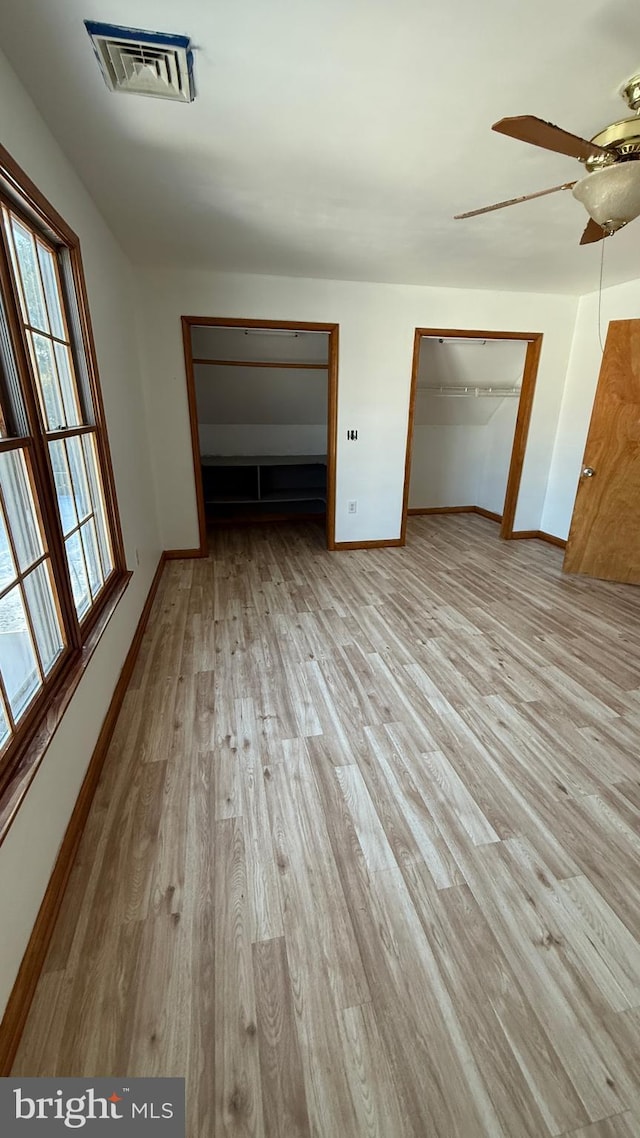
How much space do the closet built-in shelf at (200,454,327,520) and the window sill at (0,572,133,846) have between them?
3392 mm

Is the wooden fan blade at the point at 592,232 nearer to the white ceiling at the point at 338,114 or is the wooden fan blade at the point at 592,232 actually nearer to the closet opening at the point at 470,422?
the white ceiling at the point at 338,114

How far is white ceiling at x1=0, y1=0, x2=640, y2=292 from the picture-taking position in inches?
45.3

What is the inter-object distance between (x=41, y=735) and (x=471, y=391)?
502 cm

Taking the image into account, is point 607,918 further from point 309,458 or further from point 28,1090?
point 309,458

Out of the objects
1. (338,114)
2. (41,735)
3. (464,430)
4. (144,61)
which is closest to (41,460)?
(41,735)

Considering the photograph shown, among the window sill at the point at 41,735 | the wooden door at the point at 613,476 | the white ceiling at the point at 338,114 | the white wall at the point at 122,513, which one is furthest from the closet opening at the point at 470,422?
the window sill at the point at 41,735

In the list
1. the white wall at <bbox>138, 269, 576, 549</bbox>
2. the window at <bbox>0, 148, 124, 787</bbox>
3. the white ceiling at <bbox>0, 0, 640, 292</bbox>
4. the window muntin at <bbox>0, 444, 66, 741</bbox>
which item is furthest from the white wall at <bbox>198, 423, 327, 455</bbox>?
the window muntin at <bbox>0, 444, 66, 741</bbox>

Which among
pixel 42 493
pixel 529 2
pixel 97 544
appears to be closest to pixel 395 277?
pixel 529 2

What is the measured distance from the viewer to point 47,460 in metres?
1.44

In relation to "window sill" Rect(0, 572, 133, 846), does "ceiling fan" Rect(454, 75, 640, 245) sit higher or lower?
higher

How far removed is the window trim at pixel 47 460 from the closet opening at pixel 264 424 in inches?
60.8

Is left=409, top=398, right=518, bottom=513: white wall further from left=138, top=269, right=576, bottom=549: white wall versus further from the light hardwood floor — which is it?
the light hardwood floor

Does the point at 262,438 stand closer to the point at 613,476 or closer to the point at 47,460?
the point at 613,476

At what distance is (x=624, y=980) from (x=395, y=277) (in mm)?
3956
